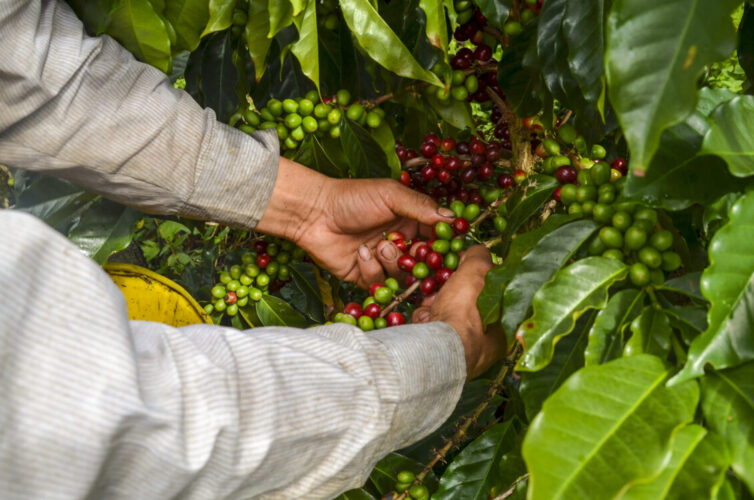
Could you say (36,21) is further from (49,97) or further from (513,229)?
(513,229)

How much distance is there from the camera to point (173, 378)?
2.98ft

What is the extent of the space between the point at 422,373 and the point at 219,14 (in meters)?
0.97

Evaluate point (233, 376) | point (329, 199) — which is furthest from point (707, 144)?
point (329, 199)

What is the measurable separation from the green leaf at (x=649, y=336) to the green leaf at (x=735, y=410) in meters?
0.09

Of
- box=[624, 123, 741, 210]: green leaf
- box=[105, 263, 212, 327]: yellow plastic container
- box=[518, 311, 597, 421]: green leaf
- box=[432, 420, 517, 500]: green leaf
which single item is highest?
box=[624, 123, 741, 210]: green leaf

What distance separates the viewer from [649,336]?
877 mm

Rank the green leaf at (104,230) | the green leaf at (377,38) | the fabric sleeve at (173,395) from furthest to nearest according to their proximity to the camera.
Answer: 1. the green leaf at (104,230)
2. the green leaf at (377,38)
3. the fabric sleeve at (173,395)

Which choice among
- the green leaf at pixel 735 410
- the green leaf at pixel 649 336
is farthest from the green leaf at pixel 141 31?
the green leaf at pixel 735 410

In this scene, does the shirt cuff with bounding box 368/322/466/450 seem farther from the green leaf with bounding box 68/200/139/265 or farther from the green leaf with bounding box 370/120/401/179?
the green leaf with bounding box 68/200/139/265

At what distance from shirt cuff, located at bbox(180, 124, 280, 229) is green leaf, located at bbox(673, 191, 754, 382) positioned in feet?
4.07

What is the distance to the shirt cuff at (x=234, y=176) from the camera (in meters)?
1.70

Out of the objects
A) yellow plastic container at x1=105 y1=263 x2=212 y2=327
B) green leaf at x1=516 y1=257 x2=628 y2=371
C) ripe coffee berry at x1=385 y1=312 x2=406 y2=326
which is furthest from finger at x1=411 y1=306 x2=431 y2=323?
green leaf at x1=516 y1=257 x2=628 y2=371

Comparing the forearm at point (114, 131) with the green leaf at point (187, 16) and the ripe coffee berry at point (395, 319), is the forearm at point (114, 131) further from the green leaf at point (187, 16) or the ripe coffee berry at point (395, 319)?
the ripe coffee berry at point (395, 319)

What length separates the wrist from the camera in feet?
5.90
